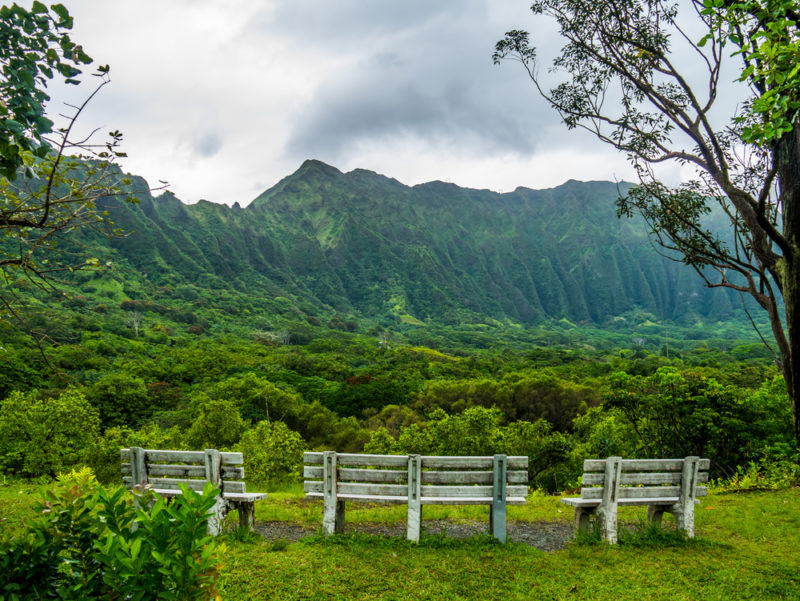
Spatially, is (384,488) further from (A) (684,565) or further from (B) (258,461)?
(B) (258,461)

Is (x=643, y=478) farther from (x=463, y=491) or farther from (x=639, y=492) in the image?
(x=463, y=491)

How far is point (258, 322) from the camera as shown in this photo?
14300 centimetres

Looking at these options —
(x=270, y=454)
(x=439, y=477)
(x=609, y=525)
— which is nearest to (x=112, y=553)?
(x=439, y=477)

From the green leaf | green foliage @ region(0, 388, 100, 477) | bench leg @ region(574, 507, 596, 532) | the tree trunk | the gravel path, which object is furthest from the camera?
green foliage @ region(0, 388, 100, 477)

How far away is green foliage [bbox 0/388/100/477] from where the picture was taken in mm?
21359

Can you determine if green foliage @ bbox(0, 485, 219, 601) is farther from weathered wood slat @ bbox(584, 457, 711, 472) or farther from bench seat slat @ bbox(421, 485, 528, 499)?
weathered wood slat @ bbox(584, 457, 711, 472)

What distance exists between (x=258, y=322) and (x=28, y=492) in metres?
138

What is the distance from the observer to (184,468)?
601 cm

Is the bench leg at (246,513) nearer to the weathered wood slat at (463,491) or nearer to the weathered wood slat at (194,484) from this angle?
the weathered wood slat at (194,484)

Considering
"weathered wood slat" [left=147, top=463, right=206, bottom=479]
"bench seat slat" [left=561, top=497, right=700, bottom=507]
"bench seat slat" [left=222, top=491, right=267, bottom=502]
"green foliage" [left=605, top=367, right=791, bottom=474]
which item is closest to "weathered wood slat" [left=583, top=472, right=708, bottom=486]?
"bench seat slat" [left=561, top=497, right=700, bottom=507]

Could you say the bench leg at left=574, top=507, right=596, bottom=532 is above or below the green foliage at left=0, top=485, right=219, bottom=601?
below

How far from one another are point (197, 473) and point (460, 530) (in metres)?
3.82

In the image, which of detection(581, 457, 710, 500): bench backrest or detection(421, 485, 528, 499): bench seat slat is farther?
detection(581, 457, 710, 500): bench backrest

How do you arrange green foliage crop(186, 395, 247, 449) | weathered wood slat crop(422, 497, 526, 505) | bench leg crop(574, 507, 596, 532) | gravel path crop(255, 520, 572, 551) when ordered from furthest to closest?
green foliage crop(186, 395, 247, 449), gravel path crop(255, 520, 572, 551), bench leg crop(574, 507, 596, 532), weathered wood slat crop(422, 497, 526, 505)
